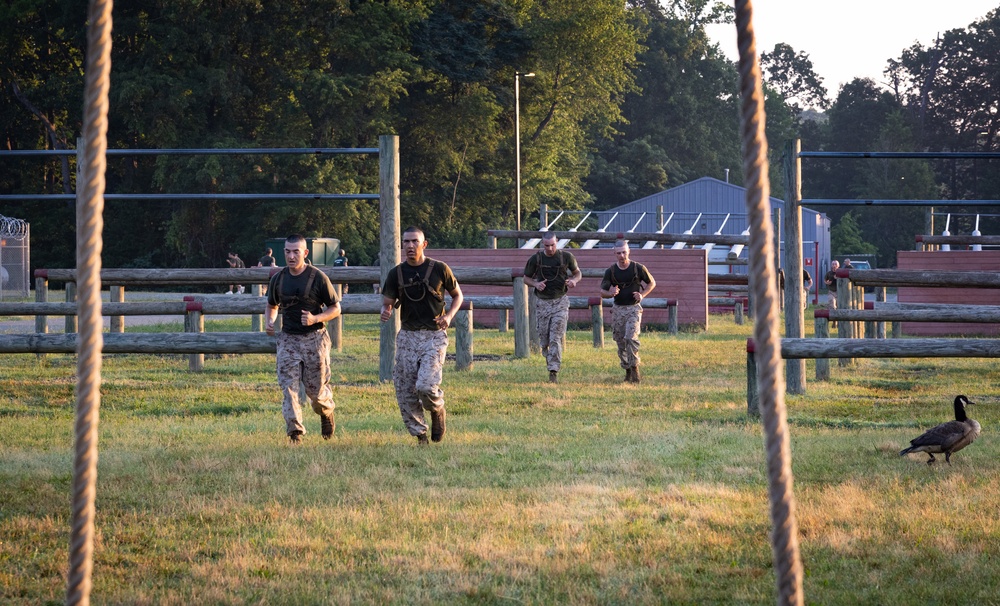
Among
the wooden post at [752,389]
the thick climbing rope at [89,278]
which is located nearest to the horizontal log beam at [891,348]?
the wooden post at [752,389]

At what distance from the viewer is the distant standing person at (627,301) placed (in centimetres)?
1622

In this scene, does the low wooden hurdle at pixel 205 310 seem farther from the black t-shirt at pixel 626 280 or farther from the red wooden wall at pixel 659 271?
the red wooden wall at pixel 659 271

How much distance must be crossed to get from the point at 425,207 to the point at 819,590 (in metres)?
48.6

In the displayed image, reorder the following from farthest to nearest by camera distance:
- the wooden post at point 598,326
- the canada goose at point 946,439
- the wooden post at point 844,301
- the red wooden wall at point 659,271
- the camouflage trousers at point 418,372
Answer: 1. the red wooden wall at point 659,271
2. the wooden post at point 598,326
3. the wooden post at point 844,301
4. the camouflage trousers at point 418,372
5. the canada goose at point 946,439


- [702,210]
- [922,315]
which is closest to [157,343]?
[922,315]

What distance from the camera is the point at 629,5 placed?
89.9 metres

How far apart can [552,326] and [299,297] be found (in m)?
6.07

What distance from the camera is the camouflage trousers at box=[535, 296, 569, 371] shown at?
16.1 metres

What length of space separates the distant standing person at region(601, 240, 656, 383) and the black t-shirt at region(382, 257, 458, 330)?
573cm

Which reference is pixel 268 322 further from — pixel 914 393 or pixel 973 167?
pixel 973 167

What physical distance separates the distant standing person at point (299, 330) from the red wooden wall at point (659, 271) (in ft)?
57.2

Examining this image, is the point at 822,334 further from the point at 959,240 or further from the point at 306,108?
the point at 306,108

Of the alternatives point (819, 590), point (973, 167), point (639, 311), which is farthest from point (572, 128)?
point (819, 590)

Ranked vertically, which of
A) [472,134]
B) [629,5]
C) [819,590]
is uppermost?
[629,5]
